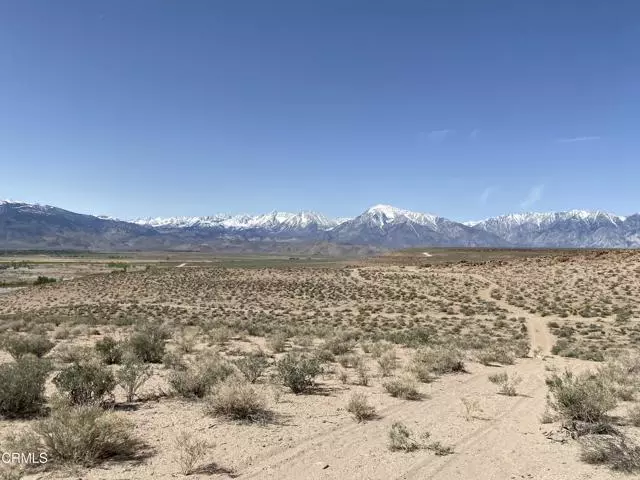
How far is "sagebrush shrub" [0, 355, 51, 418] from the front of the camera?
912 centimetres

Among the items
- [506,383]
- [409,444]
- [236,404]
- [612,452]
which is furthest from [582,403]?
[236,404]

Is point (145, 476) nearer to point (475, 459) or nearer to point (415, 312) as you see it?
point (475, 459)

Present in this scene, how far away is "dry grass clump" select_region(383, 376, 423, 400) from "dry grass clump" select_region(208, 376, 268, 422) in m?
3.65

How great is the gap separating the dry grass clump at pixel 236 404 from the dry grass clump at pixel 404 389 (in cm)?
365

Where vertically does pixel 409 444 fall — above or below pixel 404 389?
above

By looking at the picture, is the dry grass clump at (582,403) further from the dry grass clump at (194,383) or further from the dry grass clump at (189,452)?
the dry grass clump at (194,383)

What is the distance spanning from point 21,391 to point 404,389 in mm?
8806

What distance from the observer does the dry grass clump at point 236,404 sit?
9328mm

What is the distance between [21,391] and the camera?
30.2 feet

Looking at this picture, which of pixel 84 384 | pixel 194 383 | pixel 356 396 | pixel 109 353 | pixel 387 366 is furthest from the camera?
pixel 109 353

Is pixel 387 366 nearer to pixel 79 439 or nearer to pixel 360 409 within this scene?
pixel 360 409

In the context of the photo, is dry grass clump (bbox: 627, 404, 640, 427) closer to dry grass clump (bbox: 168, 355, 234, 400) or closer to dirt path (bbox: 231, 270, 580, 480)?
dirt path (bbox: 231, 270, 580, 480)

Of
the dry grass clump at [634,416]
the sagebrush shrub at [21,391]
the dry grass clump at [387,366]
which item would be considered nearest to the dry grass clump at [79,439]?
the sagebrush shrub at [21,391]

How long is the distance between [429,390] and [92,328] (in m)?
20.9
